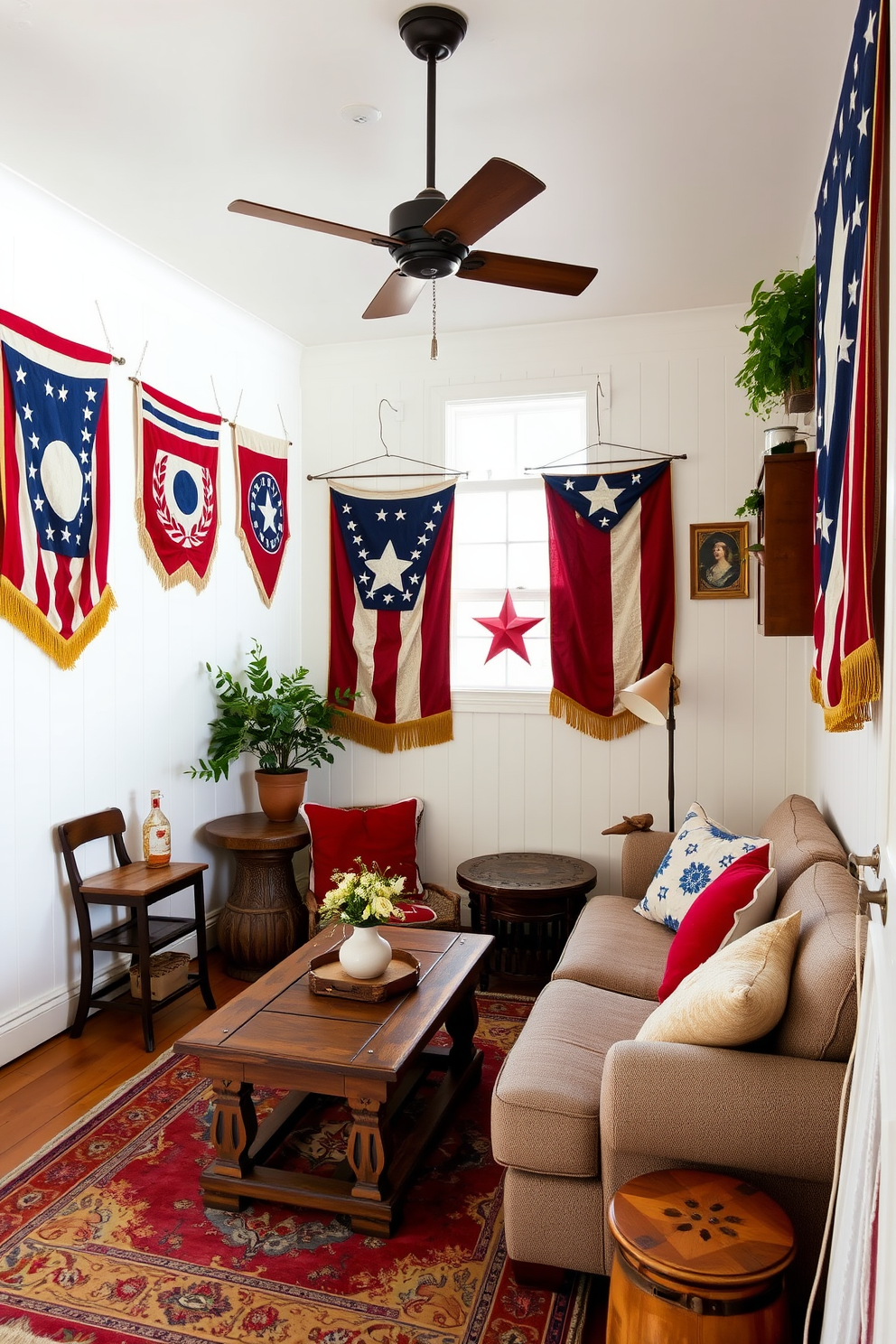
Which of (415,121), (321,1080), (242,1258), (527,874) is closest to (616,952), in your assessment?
(527,874)

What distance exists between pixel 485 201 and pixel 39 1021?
300cm

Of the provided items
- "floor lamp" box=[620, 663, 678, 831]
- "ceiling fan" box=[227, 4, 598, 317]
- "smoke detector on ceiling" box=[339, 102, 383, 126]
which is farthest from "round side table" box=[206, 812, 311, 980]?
"smoke detector on ceiling" box=[339, 102, 383, 126]

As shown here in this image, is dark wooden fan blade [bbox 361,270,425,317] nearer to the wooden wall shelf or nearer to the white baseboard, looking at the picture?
the wooden wall shelf

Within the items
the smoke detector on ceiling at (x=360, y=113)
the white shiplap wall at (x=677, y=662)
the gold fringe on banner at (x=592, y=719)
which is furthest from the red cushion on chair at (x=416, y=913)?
the smoke detector on ceiling at (x=360, y=113)

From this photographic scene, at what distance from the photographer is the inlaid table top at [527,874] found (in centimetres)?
381

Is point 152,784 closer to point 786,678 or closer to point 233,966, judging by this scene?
point 233,966

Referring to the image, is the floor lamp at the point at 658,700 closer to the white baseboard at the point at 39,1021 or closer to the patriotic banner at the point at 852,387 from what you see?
the patriotic banner at the point at 852,387

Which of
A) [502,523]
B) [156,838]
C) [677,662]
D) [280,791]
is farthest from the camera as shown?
[502,523]

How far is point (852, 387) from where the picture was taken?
6.17 feet

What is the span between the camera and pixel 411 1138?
252 centimetres

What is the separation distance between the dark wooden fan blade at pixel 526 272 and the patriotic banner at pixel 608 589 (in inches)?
66.3

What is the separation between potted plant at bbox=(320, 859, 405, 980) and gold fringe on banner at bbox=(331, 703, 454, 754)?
2.00 m

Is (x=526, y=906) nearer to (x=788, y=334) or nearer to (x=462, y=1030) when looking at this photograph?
(x=462, y=1030)

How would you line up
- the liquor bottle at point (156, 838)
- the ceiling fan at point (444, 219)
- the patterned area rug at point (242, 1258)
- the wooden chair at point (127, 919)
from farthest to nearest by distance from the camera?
1. the liquor bottle at point (156, 838)
2. the wooden chair at point (127, 919)
3. the ceiling fan at point (444, 219)
4. the patterned area rug at point (242, 1258)
